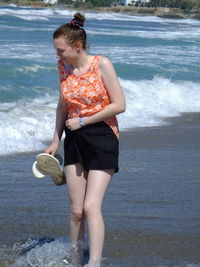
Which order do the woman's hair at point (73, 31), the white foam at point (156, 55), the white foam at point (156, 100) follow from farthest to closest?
the white foam at point (156, 55) → the white foam at point (156, 100) → the woman's hair at point (73, 31)

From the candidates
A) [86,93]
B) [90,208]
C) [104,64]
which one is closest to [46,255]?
[90,208]

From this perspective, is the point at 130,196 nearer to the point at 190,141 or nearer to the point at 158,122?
the point at 190,141

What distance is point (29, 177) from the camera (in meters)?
7.68

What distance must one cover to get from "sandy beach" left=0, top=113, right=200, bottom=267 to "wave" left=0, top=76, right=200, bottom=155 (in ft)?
3.60

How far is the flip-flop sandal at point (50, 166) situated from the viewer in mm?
4828

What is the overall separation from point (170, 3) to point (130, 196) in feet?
395

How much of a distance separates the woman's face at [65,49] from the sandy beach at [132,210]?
136cm

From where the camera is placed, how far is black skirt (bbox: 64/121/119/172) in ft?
15.3

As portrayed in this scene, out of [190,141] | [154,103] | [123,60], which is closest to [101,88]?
[190,141]

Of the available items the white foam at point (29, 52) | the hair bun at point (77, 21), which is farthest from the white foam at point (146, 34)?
the hair bun at point (77, 21)

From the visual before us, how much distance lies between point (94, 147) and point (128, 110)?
9498 mm

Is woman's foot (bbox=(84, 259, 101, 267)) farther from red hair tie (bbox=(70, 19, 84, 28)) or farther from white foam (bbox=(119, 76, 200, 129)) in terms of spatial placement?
white foam (bbox=(119, 76, 200, 129))

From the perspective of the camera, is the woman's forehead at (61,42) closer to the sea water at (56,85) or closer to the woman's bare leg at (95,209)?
the sea water at (56,85)

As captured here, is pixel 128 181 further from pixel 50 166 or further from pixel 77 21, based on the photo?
pixel 77 21
